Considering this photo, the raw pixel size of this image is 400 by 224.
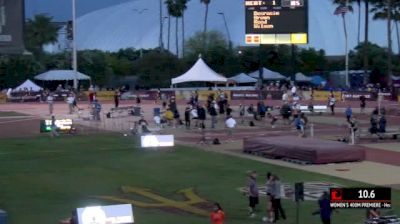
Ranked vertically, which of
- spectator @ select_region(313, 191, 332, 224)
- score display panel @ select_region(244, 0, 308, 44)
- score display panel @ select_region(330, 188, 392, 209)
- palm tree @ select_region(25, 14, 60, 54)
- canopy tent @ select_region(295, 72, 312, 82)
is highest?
palm tree @ select_region(25, 14, 60, 54)

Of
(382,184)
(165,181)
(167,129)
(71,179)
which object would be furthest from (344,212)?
(167,129)

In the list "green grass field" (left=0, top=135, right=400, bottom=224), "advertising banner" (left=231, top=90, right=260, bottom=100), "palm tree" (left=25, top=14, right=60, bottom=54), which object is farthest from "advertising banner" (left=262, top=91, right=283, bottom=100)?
"palm tree" (left=25, top=14, right=60, bottom=54)

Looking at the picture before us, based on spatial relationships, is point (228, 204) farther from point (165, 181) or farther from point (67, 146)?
point (67, 146)

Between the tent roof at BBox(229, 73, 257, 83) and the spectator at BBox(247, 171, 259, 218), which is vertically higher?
the tent roof at BBox(229, 73, 257, 83)

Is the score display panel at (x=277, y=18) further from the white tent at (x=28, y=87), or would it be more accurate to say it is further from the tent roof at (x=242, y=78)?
the tent roof at (x=242, y=78)

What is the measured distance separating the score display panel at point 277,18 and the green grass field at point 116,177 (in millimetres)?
19298

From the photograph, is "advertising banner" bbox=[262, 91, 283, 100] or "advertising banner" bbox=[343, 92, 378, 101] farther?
"advertising banner" bbox=[262, 91, 283, 100]

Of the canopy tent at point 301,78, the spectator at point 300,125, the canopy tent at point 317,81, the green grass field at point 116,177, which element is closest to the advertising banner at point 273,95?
the canopy tent at point 301,78

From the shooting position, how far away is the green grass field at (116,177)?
23.2 meters

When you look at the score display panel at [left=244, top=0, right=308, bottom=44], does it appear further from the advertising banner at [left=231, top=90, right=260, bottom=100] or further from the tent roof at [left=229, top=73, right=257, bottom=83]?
the tent roof at [left=229, top=73, right=257, bottom=83]

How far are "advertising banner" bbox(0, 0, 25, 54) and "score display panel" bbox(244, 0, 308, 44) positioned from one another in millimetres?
47538

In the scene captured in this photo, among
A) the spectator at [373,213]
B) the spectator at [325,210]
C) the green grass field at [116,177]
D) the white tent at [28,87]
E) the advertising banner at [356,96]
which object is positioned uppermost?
the white tent at [28,87]

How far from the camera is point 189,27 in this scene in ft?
544

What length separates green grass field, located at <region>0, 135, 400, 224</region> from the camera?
23.2m
